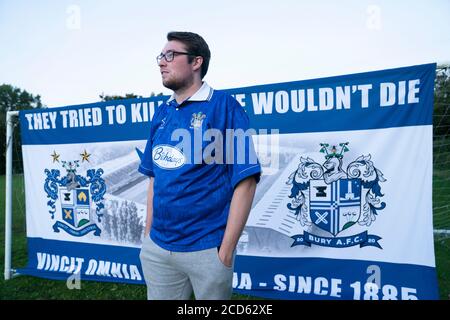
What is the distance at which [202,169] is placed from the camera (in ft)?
4.37

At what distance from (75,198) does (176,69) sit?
2897 millimetres

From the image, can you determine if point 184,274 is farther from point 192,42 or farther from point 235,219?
point 192,42

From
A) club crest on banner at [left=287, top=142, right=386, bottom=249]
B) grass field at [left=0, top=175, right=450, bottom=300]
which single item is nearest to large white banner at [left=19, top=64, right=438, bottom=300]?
club crest on banner at [left=287, top=142, right=386, bottom=249]

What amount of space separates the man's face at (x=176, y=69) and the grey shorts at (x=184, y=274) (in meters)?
0.81

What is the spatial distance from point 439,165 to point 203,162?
333 centimetres

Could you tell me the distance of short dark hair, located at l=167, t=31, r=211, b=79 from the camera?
1.42 m

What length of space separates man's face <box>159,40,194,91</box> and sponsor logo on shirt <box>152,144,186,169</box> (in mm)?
320

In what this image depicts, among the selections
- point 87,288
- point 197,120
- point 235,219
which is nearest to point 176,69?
point 197,120

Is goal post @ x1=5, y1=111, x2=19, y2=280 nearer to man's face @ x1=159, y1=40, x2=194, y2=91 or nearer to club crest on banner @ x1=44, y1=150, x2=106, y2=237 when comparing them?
club crest on banner @ x1=44, y1=150, x2=106, y2=237

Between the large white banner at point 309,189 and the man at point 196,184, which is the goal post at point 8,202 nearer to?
the large white banner at point 309,189

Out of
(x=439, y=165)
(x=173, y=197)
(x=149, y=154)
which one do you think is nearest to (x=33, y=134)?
(x=149, y=154)
